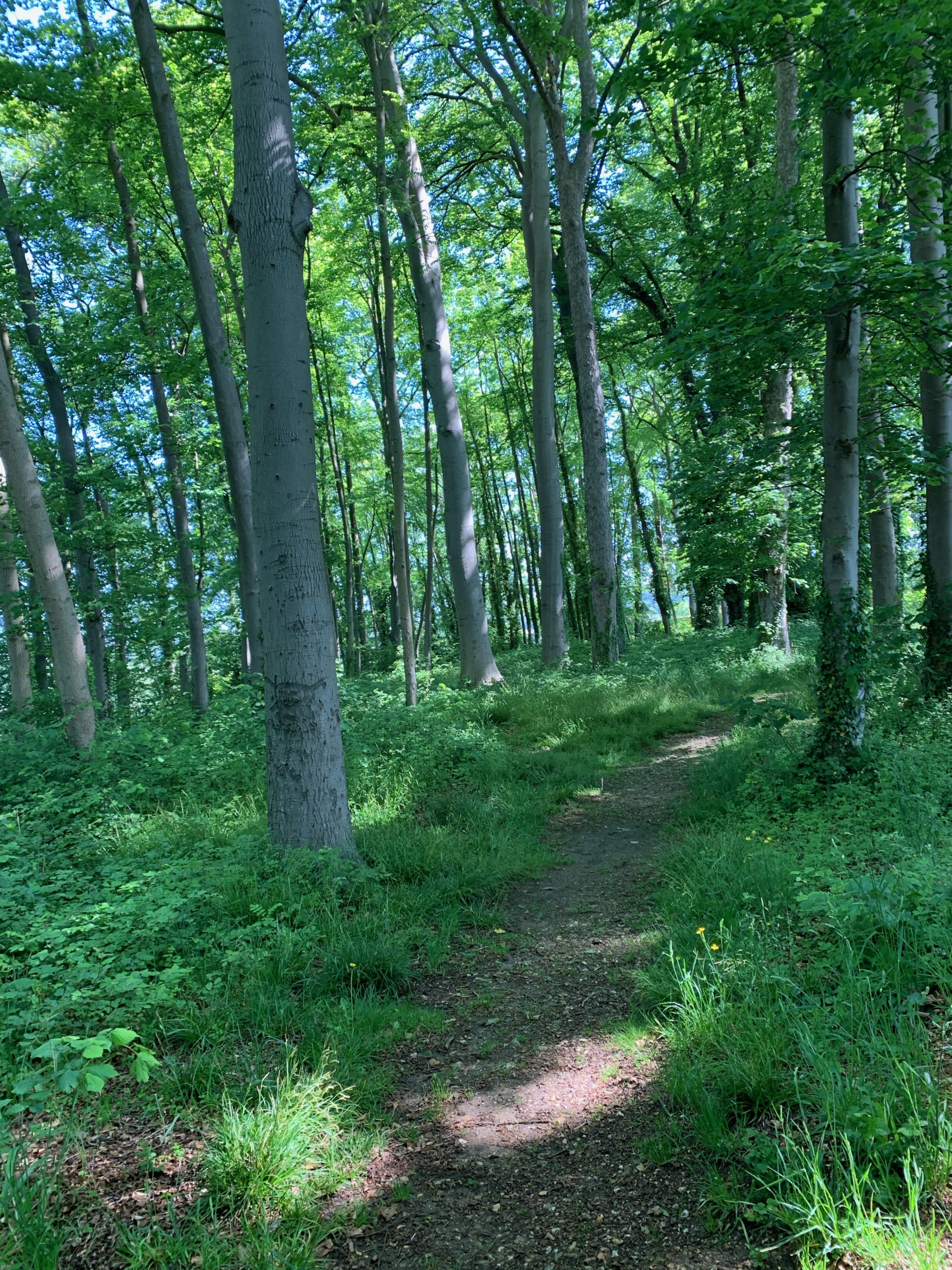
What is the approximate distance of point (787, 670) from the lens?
1159 cm

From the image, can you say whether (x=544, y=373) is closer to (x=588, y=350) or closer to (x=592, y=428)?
(x=588, y=350)

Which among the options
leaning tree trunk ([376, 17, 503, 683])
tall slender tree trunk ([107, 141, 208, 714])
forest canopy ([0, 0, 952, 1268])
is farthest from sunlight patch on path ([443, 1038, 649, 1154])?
tall slender tree trunk ([107, 141, 208, 714])

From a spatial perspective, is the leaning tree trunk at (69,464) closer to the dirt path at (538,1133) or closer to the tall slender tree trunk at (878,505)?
the dirt path at (538,1133)

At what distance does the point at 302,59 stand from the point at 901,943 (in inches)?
535

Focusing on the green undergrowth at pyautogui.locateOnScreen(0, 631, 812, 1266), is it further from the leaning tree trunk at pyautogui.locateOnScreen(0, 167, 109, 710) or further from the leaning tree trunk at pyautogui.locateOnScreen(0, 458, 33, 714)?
the leaning tree trunk at pyautogui.locateOnScreen(0, 167, 109, 710)

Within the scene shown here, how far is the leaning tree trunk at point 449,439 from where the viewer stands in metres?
11.5

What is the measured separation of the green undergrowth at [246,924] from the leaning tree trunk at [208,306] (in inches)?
108

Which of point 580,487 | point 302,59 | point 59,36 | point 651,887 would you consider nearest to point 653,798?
point 651,887

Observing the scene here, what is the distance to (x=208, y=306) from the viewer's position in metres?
10.2

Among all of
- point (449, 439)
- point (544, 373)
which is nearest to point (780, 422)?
point (449, 439)

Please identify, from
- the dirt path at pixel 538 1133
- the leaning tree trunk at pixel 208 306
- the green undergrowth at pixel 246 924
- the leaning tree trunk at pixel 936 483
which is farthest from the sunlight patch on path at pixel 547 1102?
the leaning tree trunk at pixel 208 306

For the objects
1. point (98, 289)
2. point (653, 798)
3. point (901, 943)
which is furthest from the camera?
point (98, 289)

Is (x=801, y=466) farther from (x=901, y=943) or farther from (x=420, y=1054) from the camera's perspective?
(x=420, y=1054)

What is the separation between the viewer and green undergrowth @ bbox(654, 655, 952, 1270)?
82.4 inches
